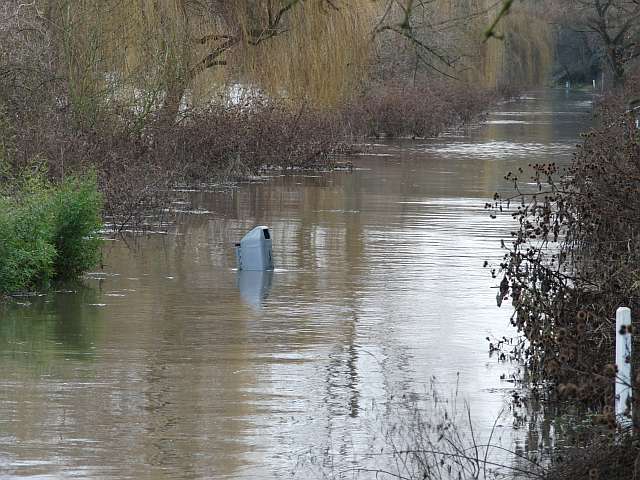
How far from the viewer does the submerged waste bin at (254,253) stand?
17531 millimetres

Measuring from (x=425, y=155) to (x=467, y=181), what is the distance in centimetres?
841

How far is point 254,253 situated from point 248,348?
502 centimetres

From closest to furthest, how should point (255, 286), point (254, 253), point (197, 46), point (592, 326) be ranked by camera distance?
point (592, 326) → point (255, 286) → point (254, 253) → point (197, 46)

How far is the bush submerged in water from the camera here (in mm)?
14609

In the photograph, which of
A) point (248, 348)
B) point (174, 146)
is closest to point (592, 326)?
point (248, 348)

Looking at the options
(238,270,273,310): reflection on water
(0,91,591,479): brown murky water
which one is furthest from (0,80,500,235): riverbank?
(238,270,273,310): reflection on water

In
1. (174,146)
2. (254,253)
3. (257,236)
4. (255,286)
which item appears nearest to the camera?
(255,286)

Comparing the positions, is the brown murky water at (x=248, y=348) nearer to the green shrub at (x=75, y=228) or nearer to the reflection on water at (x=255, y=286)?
the reflection on water at (x=255, y=286)

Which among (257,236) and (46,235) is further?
(257,236)

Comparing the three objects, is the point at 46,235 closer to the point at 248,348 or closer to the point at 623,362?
the point at 248,348

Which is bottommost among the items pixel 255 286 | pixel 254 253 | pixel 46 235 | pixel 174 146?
pixel 255 286

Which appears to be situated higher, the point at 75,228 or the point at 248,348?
the point at 75,228

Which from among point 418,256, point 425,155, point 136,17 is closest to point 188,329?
point 418,256

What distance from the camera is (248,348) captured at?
1260 cm
